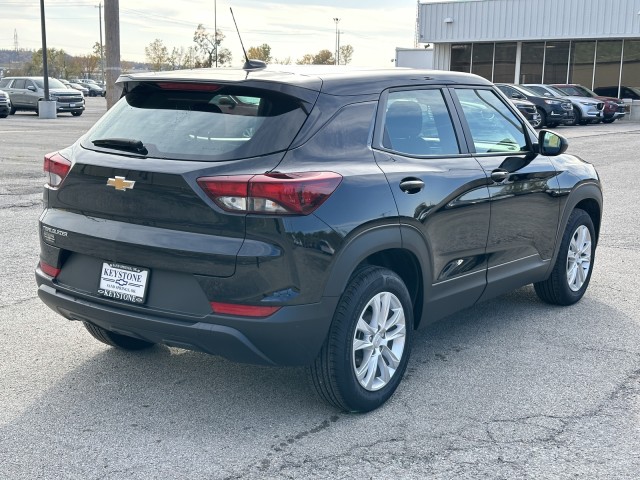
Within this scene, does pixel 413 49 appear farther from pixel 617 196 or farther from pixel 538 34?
pixel 617 196

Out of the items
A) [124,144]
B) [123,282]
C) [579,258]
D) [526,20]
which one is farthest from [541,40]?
[123,282]

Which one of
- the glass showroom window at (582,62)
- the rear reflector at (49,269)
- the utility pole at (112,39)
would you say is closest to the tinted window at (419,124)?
the rear reflector at (49,269)

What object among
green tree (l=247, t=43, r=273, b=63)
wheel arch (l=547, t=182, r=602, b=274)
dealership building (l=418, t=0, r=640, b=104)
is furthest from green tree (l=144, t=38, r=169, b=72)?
wheel arch (l=547, t=182, r=602, b=274)

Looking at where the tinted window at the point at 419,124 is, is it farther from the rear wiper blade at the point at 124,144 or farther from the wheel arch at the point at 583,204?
the wheel arch at the point at 583,204

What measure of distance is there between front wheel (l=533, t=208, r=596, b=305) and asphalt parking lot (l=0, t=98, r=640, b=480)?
0.12 m

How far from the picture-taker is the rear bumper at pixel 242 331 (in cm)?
374

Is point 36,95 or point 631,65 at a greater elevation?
point 631,65

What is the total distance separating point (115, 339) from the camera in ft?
16.1

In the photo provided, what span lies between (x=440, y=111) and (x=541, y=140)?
1071mm

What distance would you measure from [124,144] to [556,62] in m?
42.0

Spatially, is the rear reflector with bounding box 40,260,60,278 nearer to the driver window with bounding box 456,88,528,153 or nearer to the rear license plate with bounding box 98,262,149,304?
the rear license plate with bounding box 98,262,149,304

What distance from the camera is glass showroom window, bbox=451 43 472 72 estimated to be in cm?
4662

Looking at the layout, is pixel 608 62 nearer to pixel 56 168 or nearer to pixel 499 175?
pixel 499 175

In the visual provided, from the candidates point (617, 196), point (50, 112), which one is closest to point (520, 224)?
point (617, 196)
